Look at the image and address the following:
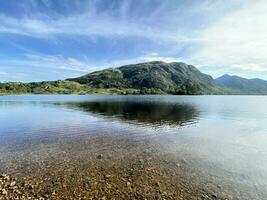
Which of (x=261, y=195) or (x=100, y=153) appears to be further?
(x=100, y=153)

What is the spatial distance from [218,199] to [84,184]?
10.9m

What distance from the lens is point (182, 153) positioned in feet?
84.7

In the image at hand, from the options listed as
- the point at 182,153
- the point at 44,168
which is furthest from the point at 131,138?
the point at 44,168

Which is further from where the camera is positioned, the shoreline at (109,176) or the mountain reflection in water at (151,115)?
the mountain reflection in water at (151,115)

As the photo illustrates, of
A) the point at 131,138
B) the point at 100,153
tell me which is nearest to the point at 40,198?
the point at 100,153

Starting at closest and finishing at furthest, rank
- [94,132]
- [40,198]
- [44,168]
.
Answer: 1. [40,198]
2. [44,168]
3. [94,132]

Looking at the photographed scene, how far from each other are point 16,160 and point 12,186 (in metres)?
6.96

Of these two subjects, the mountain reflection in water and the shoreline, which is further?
the mountain reflection in water

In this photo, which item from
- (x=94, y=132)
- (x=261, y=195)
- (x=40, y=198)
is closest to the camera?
(x=40, y=198)

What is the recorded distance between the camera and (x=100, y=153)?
25.3 meters

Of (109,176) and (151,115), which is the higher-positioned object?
(151,115)

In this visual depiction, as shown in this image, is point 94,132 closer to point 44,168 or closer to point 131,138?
point 131,138

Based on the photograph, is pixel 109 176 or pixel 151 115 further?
pixel 151 115

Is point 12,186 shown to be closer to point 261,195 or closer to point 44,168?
point 44,168
